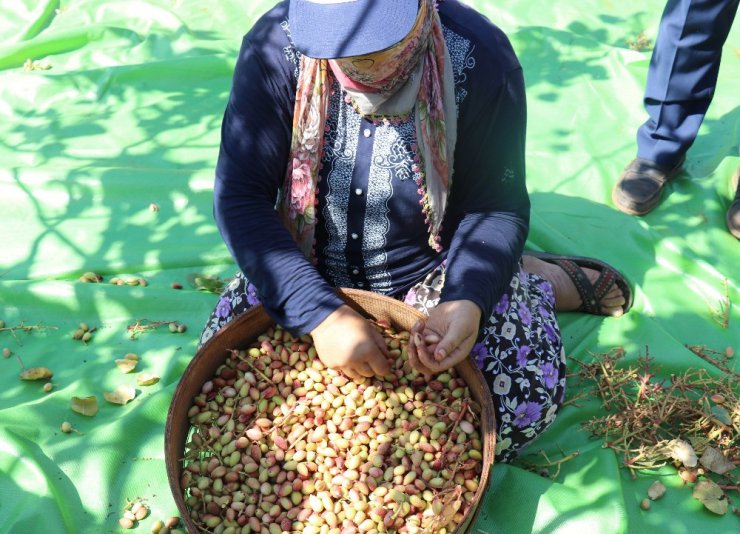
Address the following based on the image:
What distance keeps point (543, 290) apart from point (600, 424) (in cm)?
44

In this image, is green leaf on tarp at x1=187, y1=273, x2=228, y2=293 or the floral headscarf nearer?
the floral headscarf

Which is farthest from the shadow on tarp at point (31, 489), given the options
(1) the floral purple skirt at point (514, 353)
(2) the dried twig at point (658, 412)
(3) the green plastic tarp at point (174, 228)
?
(2) the dried twig at point (658, 412)

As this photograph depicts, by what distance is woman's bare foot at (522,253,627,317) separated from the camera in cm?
250

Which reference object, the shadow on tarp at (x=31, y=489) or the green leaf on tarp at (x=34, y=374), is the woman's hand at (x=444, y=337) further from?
the green leaf on tarp at (x=34, y=374)

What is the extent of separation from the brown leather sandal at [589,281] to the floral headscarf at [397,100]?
2.59 ft

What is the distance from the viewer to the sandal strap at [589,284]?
8.21 feet

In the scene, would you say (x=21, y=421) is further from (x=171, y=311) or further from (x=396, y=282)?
(x=396, y=282)

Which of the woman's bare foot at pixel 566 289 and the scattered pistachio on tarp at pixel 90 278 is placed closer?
the woman's bare foot at pixel 566 289

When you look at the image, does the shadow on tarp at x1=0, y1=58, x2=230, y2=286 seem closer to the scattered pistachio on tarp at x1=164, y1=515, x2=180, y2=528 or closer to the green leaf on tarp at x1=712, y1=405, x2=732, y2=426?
the scattered pistachio on tarp at x1=164, y1=515, x2=180, y2=528

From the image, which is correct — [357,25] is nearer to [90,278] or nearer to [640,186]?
[90,278]

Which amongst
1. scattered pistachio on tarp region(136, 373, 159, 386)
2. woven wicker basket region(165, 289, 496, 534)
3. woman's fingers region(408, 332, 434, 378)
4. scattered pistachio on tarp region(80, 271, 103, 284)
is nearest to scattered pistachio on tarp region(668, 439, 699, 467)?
woven wicker basket region(165, 289, 496, 534)

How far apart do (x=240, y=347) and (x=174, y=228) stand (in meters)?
1.16

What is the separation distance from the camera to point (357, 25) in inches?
59.2

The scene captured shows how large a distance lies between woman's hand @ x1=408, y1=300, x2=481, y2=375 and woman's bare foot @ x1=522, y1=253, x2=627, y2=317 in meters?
0.78
